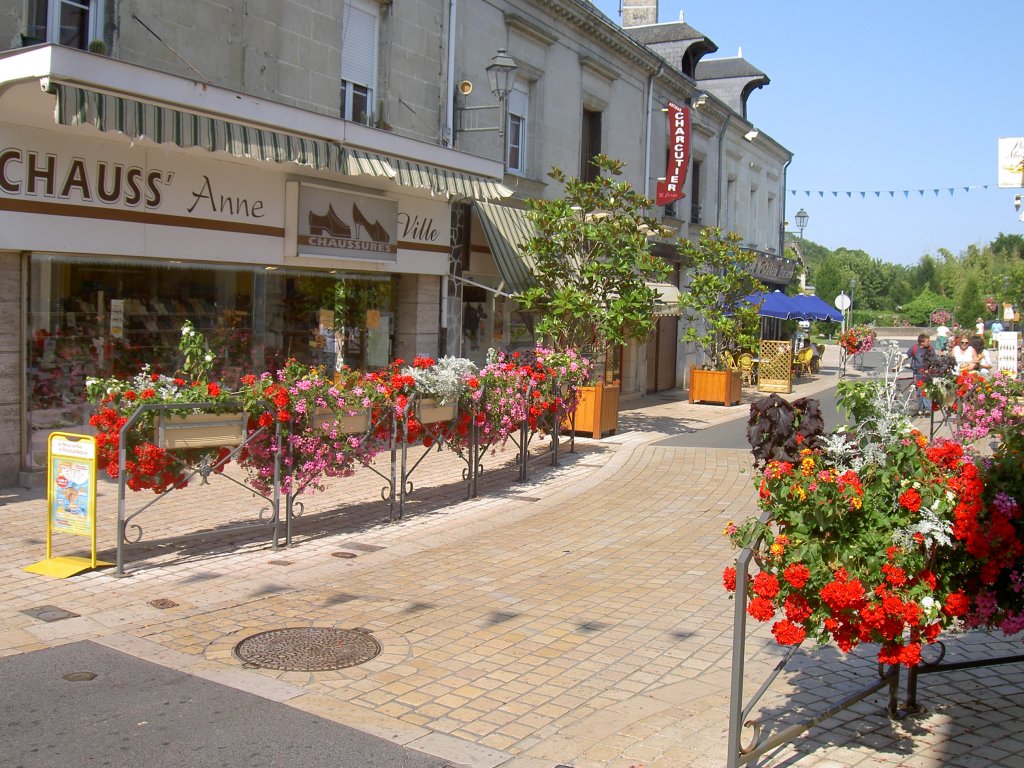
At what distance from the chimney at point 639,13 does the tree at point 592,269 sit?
579 inches

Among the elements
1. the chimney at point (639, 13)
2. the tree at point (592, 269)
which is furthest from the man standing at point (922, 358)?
the chimney at point (639, 13)

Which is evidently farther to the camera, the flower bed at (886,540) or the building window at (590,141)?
the building window at (590,141)

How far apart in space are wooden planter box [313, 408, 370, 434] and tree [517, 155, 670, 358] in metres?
5.96

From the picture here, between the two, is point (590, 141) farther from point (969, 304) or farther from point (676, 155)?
point (969, 304)

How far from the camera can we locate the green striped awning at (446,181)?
39.2 ft

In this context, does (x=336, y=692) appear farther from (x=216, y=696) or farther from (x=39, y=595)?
(x=39, y=595)

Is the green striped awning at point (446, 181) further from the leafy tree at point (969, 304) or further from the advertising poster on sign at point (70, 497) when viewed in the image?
the leafy tree at point (969, 304)

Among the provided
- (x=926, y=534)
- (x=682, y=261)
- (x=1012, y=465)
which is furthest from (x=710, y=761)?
(x=682, y=261)

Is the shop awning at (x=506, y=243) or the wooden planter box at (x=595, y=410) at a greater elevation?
the shop awning at (x=506, y=243)

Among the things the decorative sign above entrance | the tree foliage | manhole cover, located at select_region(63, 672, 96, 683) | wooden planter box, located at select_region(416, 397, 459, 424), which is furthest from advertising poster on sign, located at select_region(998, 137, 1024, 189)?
the tree foliage

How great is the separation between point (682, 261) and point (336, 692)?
67.0ft

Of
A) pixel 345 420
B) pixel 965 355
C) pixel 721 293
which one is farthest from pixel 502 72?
pixel 965 355

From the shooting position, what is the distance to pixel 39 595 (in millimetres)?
6145

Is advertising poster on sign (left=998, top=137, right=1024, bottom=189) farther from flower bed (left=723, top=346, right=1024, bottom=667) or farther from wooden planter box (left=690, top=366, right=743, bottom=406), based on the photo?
flower bed (left=723, top=346, right=1024, bottom=667)
